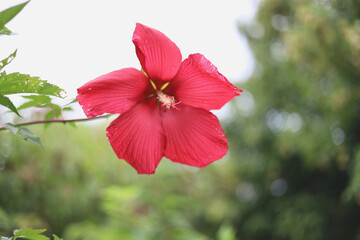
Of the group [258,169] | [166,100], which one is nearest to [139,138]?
[166,100]

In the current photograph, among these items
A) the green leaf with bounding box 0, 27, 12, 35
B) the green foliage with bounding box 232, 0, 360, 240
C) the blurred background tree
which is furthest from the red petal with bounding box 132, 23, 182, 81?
the green foliage with bounding box 232, 0, 360, 240

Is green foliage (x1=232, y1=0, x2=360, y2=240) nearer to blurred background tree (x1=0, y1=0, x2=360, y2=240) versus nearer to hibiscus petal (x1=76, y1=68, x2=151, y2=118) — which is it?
blurred background tree (x1=0, y1=0, x2=360, y2=240)

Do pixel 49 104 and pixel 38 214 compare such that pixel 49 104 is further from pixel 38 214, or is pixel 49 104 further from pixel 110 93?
pixel 38 214

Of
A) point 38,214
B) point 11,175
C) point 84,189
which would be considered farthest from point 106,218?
point 11,175

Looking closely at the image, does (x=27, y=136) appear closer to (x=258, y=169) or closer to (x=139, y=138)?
(x=139, y=138)

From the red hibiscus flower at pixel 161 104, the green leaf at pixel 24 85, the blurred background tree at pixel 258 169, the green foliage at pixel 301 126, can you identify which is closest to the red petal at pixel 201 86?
the red hibiscus flower at pixel 161 104

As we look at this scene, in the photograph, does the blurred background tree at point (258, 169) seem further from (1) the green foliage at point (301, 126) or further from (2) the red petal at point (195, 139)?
(2) the red petal at point (195, 139)
